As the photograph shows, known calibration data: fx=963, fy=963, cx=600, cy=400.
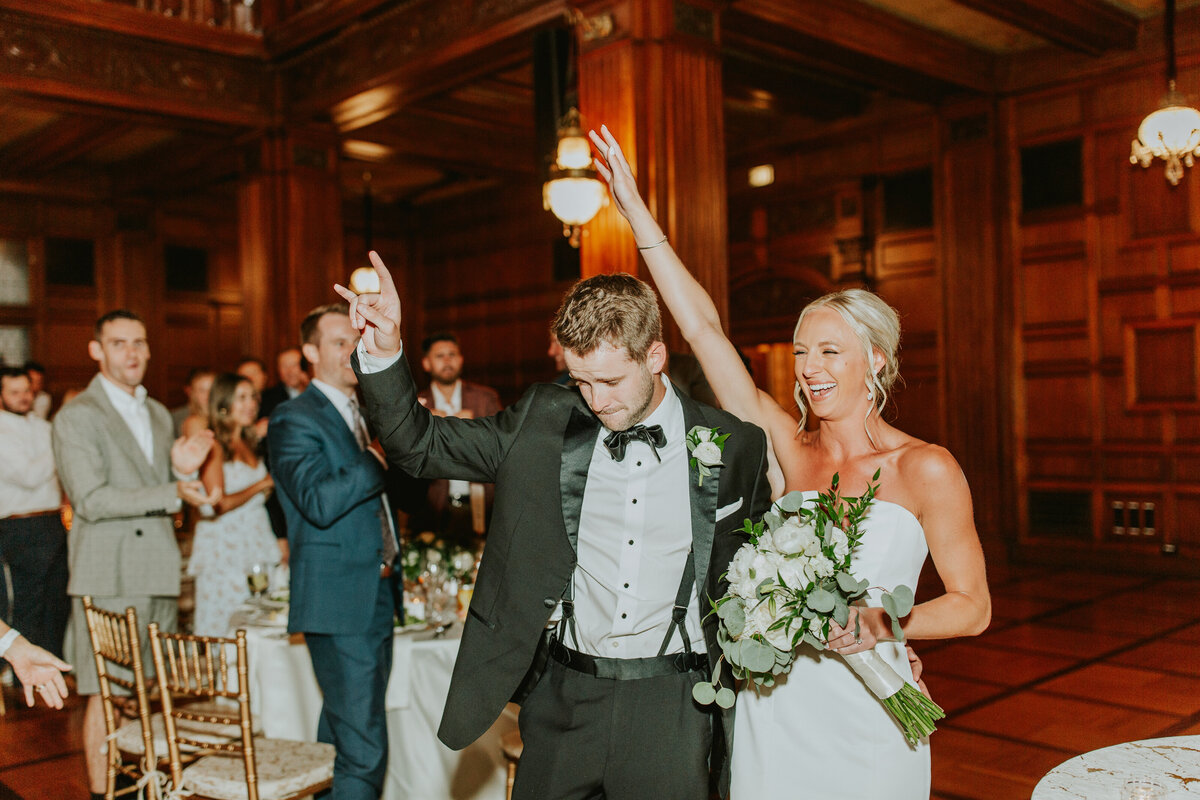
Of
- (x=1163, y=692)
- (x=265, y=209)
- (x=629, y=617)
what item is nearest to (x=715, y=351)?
(x=629, y=617)

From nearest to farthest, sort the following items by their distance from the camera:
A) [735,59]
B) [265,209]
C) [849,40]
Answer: [849,40]
[735,59]
[265,209]

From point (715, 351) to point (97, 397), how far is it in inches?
101

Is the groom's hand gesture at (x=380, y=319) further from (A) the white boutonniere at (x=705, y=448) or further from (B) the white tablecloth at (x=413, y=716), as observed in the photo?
(B) the white tablecloth at (x=413, y=716)

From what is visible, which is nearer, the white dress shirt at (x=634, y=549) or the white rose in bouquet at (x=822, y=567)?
the white rose in bouquet at (x=822, y=567)

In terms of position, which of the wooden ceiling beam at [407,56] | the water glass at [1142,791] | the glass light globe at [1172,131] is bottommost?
the water glass at [1142,791]

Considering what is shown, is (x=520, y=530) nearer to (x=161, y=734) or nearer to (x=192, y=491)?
(x=161, y=734)

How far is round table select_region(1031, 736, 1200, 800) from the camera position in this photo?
1.64 meters

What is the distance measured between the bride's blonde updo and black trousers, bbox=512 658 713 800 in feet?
2.43

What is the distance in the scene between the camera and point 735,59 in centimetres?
763

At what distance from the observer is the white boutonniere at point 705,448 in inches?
73.0

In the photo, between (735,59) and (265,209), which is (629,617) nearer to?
(735,59)

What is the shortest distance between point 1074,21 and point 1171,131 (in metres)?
1.52

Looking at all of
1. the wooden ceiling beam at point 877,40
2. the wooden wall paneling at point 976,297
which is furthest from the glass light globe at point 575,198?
the wooden wall paneling at point 976,297

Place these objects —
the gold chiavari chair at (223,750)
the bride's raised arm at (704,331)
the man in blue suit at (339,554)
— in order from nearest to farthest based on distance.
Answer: the bride's raised arm at (704,331) < the gold chiavari chair at (223,750) < the man in blue suit at (339,554)
